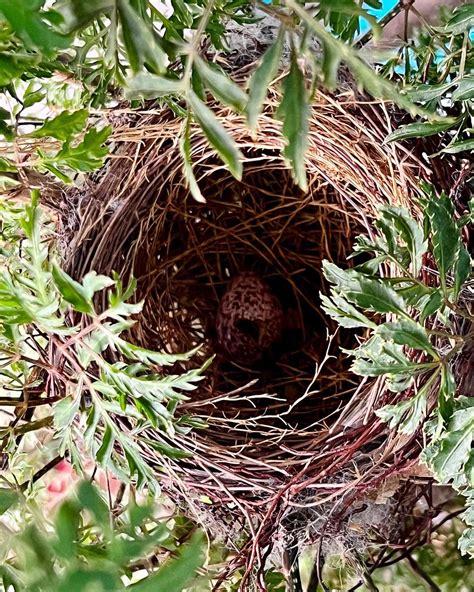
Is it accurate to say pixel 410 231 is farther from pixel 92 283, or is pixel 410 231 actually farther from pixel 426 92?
pixel 92 283

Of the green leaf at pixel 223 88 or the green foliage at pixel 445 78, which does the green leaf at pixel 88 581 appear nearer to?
the green leaf at pixel 223 88

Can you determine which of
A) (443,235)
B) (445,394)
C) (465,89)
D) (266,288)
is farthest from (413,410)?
(266,288)

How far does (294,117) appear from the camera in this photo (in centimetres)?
38

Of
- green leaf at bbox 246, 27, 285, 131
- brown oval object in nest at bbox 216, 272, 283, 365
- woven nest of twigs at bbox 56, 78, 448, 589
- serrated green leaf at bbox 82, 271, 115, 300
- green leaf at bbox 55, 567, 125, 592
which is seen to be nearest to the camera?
green leaf at bbox 55, 567, 125, 592

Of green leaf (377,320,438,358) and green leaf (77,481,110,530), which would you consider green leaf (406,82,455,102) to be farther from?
Answer: green leaf (77,481,110,530)

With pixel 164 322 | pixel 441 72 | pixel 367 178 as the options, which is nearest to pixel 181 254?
pixel 164 322

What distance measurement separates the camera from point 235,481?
763 mm

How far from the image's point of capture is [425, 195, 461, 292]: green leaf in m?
0.58

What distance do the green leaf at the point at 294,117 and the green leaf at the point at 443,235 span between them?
224 mm

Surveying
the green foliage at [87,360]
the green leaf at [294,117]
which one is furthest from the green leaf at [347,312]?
the green leaf at [294,117]

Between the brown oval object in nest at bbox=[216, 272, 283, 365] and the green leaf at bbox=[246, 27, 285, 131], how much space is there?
0.64 m

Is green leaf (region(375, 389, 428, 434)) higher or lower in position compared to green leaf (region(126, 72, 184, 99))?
lower

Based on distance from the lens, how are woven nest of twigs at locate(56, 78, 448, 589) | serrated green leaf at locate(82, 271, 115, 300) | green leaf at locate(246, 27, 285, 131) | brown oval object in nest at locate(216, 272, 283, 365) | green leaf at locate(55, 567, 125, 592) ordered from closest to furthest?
green leaf at locate(55, 567, 125, 592)
green leaf at locate(246, 27, 285, 131)
serrated green leaf at locate(82, 271, 115, 300)
woven nest of twigs at locate(56, 78, 448, 589)
brown oval object in nest at locate(216, 272, 283, 365)

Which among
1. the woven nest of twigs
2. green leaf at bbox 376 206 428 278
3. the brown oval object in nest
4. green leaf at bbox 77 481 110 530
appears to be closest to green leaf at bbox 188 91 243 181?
green leaf at bbox 77 481 110 530
